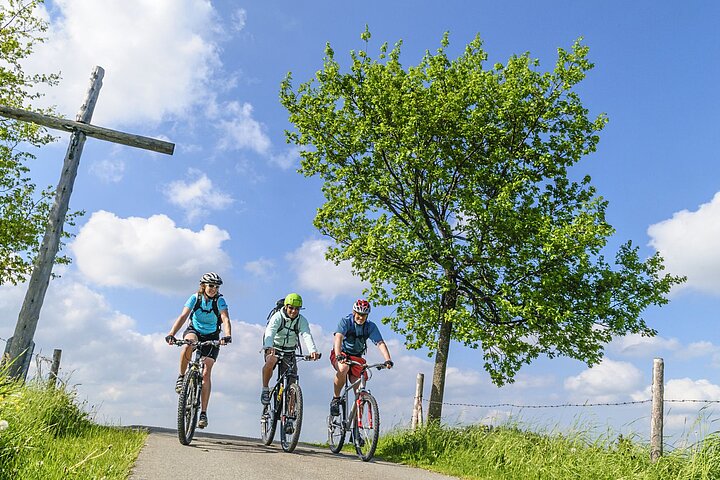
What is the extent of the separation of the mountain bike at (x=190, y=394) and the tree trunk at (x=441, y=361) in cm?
740

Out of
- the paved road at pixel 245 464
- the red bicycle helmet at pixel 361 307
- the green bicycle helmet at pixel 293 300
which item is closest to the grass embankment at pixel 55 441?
the paved road at pixel 245 464

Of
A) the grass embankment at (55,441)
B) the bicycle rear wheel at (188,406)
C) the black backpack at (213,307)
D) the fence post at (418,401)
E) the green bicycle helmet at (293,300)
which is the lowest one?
the grass embankment at (55,441)

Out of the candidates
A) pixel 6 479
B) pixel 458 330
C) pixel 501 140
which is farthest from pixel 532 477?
pixel 501 140

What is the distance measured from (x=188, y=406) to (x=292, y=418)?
168 cm

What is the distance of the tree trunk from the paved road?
18.4 feet

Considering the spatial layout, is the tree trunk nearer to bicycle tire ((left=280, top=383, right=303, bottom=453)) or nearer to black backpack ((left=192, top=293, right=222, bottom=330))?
bicycle tire ((left=280, top=383, right=303, bottom=453))

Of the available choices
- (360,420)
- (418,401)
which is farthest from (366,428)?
(418,401)

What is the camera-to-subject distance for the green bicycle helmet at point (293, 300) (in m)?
10.6

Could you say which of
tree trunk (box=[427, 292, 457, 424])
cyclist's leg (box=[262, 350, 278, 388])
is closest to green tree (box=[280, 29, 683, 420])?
tree trunk (box=[427, 292, 457, 424])

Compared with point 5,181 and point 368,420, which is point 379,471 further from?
point 5,181

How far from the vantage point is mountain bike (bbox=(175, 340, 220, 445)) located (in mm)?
9703

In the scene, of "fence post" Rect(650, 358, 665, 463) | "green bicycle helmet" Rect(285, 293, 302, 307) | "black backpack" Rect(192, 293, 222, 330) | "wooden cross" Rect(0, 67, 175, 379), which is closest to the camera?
"fence post" Rect(650, 358, 665, 463)

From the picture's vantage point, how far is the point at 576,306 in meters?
16.7

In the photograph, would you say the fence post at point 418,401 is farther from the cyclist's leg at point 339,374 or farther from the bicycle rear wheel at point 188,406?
the bicycle rear wheel at point 188,406
